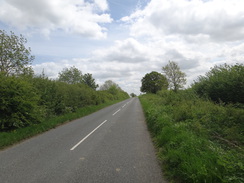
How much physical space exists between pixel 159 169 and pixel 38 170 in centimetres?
337

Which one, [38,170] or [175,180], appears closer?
[175,180]

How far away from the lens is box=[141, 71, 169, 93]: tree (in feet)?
224

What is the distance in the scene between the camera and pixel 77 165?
14.9 ft

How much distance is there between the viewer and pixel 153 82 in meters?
69.7

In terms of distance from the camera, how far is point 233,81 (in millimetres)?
11102

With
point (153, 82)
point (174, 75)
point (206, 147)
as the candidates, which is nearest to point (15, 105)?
point (206, 147)

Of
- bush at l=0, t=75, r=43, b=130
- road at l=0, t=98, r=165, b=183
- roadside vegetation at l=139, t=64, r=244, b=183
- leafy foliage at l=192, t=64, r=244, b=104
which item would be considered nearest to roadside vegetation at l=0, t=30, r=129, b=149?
bush at l=0, t=75, r=43, b=130

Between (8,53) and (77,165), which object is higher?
(8,53)

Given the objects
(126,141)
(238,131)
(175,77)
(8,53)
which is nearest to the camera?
(238,131)

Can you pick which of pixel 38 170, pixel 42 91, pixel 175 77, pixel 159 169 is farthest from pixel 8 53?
pixel 175 77

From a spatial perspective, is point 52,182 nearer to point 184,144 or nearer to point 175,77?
point 184,144

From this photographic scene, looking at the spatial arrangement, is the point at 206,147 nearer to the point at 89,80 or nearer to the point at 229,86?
the point at 229,86

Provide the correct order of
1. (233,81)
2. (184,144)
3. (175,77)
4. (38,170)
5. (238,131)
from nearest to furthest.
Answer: (38,170)
(184,144)
(238,131)
(233,81)
(175,77)

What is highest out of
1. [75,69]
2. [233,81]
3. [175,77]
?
[75,69]
